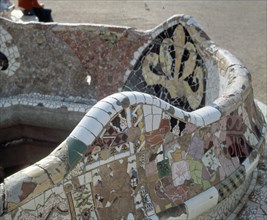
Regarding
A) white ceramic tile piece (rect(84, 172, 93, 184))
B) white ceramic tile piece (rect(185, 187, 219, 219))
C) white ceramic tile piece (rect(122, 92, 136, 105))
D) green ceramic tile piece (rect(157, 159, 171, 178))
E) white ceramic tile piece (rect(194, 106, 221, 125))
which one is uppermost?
white ceramic tile piece (rect(122, 92, 136, 105))

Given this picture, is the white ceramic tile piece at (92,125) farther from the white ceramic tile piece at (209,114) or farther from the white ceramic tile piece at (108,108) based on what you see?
the white ceramic tile piece at (209,114)

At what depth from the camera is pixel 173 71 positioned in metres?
4.82

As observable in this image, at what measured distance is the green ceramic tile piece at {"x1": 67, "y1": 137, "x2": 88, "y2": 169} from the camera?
105 inches

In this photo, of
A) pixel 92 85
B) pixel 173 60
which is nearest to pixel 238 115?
pixel 173 60

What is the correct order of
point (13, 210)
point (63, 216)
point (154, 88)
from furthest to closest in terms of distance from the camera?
point (154, 88), point (63, 216), point (13, 210)

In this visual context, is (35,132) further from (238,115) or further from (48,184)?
(48,184)

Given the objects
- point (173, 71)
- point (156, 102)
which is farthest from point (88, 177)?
point (173, 71)

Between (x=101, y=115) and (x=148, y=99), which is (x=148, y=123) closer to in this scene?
(x=148, y=99)

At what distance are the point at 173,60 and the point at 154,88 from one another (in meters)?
0.35

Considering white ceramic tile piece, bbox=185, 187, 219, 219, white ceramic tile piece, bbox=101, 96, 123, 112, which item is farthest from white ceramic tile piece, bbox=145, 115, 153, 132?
white ceramic tile piece, bbox=185, 187, 219, 219

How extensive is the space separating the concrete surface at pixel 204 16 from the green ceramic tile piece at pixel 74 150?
17.8 feet

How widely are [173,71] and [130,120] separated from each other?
6.44ft

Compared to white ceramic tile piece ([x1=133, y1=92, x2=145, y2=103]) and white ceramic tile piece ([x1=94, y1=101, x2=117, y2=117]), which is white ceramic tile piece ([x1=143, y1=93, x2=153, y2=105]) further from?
white ceramic tile piece ([x1=94, y1=101, x2=117, y2=117])

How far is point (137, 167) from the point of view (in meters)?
3.02
